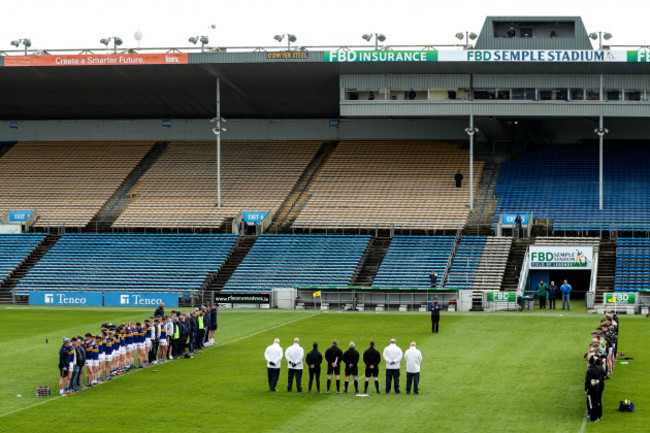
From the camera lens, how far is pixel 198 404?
965 inches

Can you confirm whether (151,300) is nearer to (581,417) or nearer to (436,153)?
(436,153)

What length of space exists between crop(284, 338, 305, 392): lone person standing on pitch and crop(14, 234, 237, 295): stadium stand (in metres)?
26.7

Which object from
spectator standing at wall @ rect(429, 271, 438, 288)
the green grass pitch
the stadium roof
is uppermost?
the stadium roof

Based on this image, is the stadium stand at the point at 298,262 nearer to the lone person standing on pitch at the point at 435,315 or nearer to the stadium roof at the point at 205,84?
the stadium roof at the point at 205,84

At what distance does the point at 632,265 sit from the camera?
51312 millimetres

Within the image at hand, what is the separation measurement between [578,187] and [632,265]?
10.6 metres

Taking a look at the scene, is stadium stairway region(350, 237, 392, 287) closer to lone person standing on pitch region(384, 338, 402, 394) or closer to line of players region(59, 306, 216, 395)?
line of players region(59, 306, 216, 395)

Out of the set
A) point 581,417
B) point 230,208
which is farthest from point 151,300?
point 581,417

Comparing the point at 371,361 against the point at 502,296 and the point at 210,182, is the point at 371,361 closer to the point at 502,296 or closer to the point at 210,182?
the point at 502,296

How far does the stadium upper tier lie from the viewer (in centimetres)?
5722

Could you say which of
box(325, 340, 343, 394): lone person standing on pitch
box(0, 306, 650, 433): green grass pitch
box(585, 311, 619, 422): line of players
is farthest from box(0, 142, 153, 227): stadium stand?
box(585, 311, 619, 422): line of players

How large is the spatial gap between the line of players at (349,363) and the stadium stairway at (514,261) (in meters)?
25.4

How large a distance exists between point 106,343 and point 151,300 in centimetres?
2464

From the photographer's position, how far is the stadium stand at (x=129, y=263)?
54787 mm
